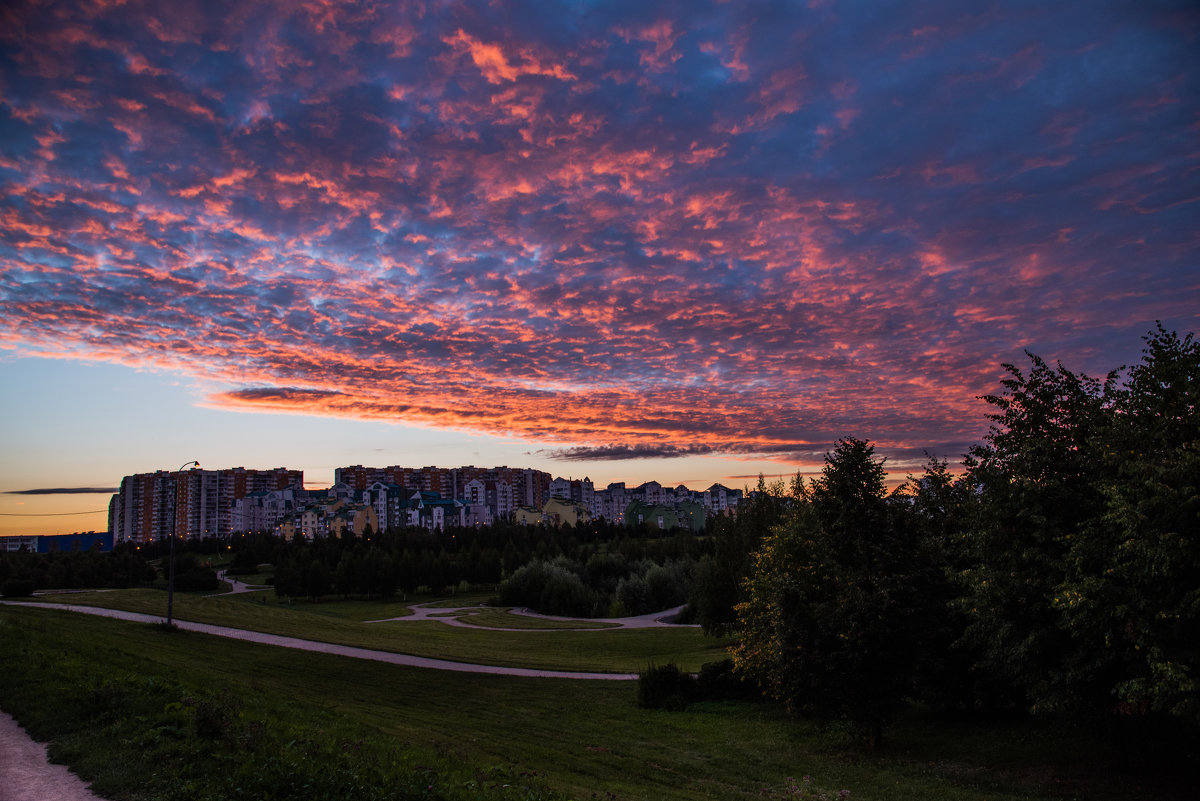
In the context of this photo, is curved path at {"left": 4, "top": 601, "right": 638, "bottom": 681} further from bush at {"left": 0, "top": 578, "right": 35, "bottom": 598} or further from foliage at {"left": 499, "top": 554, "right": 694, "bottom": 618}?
foliage at {"left": 499, "top": 554, "right": 694, "bottom": 618}

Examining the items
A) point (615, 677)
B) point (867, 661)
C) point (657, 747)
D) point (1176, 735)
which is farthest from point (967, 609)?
point (615, 677)

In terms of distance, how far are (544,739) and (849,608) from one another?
32.9ft

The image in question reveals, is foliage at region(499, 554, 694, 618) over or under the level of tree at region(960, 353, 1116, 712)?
under

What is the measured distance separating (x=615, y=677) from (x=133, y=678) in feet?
73.1

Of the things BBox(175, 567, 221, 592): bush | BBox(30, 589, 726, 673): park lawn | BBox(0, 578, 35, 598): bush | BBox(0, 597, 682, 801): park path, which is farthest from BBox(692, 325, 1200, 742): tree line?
BBox(175, 567, 221, 592): bush

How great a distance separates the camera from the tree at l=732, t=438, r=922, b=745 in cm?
1989

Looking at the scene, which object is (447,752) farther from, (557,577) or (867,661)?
(557,577)

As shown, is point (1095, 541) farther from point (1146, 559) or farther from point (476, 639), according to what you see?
point (476, 639)

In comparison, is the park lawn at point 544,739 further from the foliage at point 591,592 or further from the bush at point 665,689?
the foliage at point 591,592

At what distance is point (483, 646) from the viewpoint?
4319 centimetres

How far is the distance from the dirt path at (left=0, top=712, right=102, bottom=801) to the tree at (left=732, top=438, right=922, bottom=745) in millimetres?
17392

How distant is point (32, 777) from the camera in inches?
396

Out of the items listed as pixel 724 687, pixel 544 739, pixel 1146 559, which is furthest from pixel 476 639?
pixel 1146 559

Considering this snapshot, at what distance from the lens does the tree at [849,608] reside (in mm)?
19891
